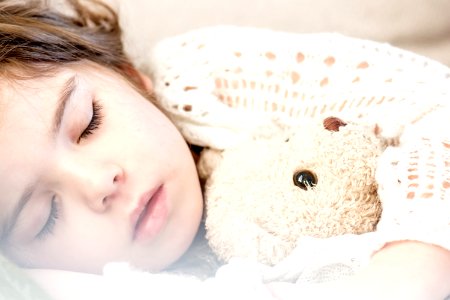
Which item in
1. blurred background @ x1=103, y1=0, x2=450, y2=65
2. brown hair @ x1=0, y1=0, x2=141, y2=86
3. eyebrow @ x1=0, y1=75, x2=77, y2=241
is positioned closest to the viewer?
eyebrow @ x1=0, y1=75, x2=77, y2=241

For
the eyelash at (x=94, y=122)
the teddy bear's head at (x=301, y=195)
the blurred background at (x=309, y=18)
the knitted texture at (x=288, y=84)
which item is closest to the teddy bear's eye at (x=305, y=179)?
the teddy bear's head at (x=301, y=195)

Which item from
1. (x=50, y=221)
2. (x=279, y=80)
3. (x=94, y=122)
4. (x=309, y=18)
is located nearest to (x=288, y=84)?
(x=279, y=80)

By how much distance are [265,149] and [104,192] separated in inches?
8.6

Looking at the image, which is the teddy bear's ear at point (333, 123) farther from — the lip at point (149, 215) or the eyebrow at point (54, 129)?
the eyebrow at point (54, 129)

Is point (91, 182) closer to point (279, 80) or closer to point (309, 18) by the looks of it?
point (279, 80)

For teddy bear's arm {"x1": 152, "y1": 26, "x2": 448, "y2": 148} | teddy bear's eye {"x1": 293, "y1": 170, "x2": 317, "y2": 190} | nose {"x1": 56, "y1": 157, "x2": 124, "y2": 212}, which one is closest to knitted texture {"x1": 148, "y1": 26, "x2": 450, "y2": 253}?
teddy bear's arm {"x1": 152, "y1": 26, "x2": 448, "y2": 148}

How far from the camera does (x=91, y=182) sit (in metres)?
0.71

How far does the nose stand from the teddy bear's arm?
0.24m

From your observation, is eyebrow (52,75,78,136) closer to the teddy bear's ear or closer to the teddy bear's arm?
the teddy bear's arm

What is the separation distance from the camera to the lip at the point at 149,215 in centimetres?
74

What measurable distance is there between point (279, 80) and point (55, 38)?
0.34 meters

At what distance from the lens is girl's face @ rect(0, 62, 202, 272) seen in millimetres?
706

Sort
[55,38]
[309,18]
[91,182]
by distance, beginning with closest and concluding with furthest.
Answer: [91,182], [55,38], [309,18]

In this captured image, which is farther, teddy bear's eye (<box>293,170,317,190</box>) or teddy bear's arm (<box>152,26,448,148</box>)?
teddy bear's arm (<box>152,26,448,148</box>)
